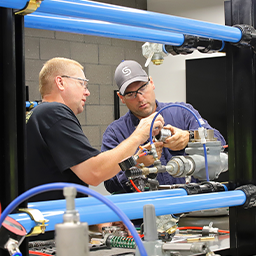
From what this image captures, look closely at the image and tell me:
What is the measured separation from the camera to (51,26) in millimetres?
912

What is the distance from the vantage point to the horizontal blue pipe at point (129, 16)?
74cm

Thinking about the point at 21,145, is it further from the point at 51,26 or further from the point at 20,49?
the point at 51,26

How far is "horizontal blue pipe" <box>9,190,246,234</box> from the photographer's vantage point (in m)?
0.71

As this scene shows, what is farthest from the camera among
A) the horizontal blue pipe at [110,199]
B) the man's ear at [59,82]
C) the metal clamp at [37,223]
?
the man's ear at [59,82]

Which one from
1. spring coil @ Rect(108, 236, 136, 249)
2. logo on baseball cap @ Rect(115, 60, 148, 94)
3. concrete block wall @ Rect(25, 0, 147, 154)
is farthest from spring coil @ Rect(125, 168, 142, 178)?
concrete block wall @ Rect(25, 0, 147, 154)

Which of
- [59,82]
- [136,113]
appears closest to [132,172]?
[59,82]

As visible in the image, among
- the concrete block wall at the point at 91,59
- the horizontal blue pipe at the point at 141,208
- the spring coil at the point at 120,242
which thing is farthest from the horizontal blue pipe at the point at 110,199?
the concrete block wall at the point at 91,59

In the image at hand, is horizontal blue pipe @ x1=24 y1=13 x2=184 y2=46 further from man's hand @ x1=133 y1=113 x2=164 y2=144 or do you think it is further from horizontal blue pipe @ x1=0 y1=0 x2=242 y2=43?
man's hand @ x1=133 y1=113 x2=164 y2=144

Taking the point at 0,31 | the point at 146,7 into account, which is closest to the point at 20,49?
the point at 0,31

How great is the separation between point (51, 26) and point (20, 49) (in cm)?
21

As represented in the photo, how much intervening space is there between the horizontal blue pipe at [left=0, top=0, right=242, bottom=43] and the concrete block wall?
8.94 feet

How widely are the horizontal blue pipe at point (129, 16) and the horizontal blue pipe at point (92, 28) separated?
0.10 m

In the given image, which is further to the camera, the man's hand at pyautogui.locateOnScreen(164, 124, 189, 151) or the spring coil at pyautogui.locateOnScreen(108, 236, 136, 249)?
the man's hand at pyautogui.locateOnScreen(164, 124, 189, 151)

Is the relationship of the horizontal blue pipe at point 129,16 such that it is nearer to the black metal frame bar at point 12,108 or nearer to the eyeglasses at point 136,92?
the black metal frame bar at point 12,108
